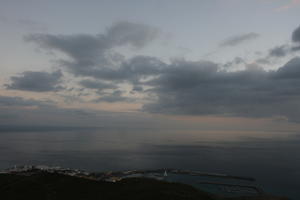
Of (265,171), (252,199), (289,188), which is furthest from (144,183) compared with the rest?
(265,171)

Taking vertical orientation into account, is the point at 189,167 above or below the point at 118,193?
below

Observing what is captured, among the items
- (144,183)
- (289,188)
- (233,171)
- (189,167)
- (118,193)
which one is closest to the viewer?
(118,193)

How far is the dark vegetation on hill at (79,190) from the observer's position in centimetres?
6044

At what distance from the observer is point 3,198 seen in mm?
60562

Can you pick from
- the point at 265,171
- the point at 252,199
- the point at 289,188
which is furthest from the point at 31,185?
the point at 265,171

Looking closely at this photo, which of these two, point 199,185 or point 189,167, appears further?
point 189,167

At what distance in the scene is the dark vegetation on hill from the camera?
6044cm

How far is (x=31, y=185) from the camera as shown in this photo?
2822 inches

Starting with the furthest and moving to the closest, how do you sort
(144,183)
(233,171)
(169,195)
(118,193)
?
(233,171) < (144,183) < (118,193) < (169,195)

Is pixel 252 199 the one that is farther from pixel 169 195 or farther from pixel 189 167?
pixel 189 167

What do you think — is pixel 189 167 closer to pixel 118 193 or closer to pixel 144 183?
pixel 144 183

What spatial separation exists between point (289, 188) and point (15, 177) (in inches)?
5169

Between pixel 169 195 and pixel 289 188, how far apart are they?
85.6m

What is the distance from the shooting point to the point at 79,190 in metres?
68.9
